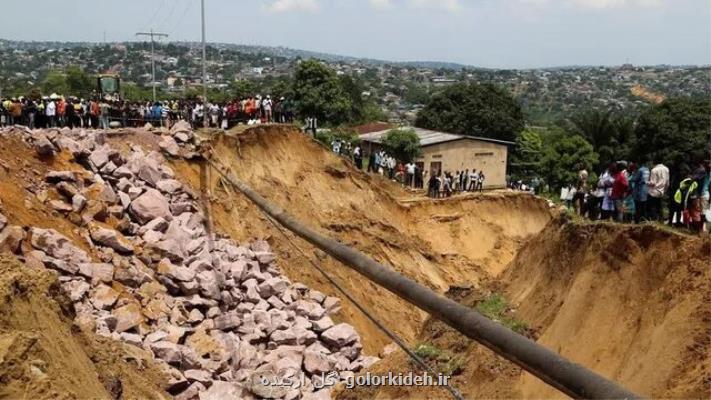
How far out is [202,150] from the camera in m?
20.6

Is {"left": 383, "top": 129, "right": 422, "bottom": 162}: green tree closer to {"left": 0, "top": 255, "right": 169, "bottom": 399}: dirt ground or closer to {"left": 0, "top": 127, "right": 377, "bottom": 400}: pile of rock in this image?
{"left": 0, "top": 127, "right": 377, "bottom": 400}: pile of rock

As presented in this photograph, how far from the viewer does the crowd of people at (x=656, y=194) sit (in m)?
10.2

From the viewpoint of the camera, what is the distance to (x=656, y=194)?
1130 centimetres

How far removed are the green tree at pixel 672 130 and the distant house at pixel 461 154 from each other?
8.49m

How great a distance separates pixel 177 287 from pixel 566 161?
97.9 ft

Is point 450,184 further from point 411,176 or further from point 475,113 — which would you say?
point 475,113

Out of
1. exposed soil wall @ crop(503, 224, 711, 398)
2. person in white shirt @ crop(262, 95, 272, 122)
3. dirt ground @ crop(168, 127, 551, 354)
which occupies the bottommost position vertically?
dirt ground @ crop(168, 127, 551, 354)

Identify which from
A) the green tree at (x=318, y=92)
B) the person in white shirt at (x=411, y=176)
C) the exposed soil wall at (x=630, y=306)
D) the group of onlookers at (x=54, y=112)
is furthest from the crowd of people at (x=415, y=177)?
the green tree at (x=318, y=92)

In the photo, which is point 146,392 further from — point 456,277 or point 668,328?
point 456,277

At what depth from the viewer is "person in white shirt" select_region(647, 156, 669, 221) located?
11.2m

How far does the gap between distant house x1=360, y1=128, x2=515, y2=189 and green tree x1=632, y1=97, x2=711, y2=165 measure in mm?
8494

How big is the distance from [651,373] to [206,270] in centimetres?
1117

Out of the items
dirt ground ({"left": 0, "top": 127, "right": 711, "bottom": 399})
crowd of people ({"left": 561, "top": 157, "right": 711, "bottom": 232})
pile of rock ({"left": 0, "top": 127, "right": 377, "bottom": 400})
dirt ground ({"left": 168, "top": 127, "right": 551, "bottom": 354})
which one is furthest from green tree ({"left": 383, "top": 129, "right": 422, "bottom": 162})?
crowd of people ({"left": 561, "top": 157, "right": 711, "bottom": 232})

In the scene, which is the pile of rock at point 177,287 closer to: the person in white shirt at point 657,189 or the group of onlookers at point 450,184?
the person in white shirt at point 657,189
